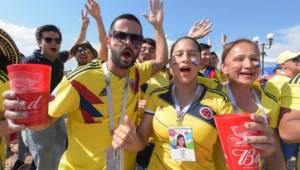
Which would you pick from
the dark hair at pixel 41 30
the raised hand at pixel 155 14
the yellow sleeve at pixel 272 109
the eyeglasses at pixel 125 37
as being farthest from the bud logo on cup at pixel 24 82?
the dark hair at pixel 41 30

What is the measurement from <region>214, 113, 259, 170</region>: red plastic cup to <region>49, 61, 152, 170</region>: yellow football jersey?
1282 millimetres

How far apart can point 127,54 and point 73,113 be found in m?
0.75

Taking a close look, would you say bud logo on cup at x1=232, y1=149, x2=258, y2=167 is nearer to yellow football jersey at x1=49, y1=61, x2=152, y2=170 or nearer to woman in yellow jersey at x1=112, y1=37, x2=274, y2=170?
woman in yellow jersey at x1=112, y1=37, x2=274, y2=170

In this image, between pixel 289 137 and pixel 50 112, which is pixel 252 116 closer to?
pixel 289 137

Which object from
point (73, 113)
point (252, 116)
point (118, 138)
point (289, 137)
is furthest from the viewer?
point (73, 113)

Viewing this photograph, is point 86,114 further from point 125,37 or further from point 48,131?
point 48,131

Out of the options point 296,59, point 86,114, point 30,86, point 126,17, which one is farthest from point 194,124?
point 296,59

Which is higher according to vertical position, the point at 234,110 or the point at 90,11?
the point at 90,11

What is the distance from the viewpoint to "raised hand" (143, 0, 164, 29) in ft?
12.9

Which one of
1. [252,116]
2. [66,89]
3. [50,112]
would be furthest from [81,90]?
[252,116]

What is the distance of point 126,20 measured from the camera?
315 cm

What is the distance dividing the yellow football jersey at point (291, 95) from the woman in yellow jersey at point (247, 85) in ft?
0.52

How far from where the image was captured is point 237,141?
70.6 inches

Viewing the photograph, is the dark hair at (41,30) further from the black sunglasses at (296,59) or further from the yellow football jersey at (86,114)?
the black sunglasses at (296,59)
